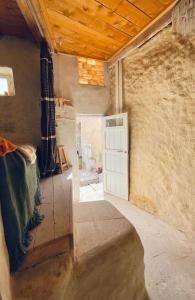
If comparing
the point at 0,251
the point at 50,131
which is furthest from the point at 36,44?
the point at 0,251

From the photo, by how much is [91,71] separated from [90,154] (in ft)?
15.2

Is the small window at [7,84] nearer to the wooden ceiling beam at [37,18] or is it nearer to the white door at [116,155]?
the wooden ceiling beam at [37,18]

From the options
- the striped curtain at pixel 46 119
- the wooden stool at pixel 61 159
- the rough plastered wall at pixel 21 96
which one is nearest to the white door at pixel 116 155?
the wooden stool at pixel 61 159

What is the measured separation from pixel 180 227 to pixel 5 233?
2644mm

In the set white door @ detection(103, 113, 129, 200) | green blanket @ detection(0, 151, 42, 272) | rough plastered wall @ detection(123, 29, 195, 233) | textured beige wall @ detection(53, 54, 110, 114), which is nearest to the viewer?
green blanket @ detection(0, 151, 42, 272)

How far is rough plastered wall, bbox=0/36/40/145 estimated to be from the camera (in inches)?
118

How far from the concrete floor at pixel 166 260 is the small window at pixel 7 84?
3165mm

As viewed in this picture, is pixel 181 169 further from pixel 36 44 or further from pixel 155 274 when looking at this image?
pixel 36 44

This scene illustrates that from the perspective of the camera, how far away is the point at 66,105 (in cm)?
354

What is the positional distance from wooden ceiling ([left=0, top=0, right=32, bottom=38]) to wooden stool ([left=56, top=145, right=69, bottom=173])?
1974mm

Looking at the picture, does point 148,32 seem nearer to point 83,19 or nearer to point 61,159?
point 83,19

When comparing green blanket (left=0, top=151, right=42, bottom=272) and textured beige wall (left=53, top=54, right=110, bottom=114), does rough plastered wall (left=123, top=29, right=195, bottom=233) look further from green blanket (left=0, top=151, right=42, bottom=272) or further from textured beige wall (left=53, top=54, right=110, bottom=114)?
green blanket (left=0, top=151, right=42, bottom=272)

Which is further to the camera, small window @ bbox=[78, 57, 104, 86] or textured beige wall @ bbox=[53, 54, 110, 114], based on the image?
small window @ bbox=[78, 57, 104, 86]

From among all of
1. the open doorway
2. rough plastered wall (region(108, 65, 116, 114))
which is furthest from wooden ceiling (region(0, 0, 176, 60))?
the open doorway
